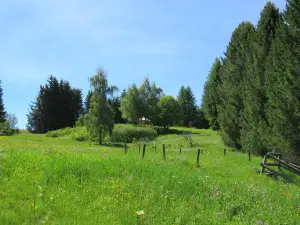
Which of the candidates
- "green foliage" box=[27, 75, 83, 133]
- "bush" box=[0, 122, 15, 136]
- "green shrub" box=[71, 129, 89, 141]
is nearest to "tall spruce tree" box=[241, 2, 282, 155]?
"green shrub" box=[71, 129, 89, 141]

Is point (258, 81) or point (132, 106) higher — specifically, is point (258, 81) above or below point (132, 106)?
below

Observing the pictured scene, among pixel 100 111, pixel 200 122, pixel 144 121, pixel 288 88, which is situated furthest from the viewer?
pixel 200 122

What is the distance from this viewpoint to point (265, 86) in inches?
832

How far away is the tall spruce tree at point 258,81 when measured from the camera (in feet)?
74.5

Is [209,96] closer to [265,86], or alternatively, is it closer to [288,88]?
[265,86]

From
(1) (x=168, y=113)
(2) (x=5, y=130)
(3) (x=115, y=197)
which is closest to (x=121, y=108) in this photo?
(1) (x=168, y=113)

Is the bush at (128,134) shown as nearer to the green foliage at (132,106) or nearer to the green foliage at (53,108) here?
the green foliage at (132,106)

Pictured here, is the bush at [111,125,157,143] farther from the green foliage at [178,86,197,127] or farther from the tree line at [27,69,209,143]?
the green foliage at [178,86,197,127]

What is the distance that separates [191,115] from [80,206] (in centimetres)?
7794

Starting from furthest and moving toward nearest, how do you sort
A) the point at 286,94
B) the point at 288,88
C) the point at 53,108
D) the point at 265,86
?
1. the point at 53,108
2. the point at 265,86
3. the point at 286,94
4. the point at 288,88

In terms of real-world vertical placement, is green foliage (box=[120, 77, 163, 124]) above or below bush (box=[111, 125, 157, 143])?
above

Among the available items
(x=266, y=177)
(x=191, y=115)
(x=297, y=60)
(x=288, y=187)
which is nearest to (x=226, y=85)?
(x=297, y=60)

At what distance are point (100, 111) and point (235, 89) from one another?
20823 millimetres

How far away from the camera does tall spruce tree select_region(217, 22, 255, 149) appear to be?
28.2m
